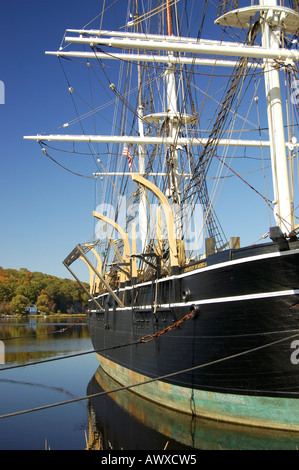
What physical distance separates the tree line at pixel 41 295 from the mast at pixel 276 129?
101535mm

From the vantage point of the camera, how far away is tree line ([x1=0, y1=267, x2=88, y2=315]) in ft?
367

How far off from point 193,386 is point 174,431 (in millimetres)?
1061

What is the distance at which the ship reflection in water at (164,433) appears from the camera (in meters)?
8.48

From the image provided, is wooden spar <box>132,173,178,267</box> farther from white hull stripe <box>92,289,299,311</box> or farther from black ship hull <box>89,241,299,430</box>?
white hull stripe <box>92,289,299,311</box>

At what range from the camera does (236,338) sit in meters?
9.16

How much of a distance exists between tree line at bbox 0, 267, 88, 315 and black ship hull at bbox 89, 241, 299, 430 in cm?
10052

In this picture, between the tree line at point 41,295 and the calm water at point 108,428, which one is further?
the tree line at point 41,295

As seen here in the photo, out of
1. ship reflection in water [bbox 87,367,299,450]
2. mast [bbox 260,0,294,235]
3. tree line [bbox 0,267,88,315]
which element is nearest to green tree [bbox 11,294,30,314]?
tree line [bbox 0,267,88,315]

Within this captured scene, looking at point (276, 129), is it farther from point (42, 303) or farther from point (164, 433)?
point (42, 303)

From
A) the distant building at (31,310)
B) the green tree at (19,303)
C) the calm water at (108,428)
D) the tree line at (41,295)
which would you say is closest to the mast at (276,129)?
the calm water at (108,428)

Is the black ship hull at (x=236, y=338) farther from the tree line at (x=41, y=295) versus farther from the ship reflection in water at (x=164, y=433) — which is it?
the tree line at (x=41, y=295)

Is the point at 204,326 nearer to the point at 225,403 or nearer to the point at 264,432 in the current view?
the point at 225,403

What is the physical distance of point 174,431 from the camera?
9.95m
